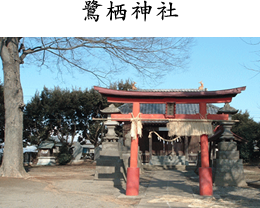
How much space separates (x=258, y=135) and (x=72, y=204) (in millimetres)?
20244

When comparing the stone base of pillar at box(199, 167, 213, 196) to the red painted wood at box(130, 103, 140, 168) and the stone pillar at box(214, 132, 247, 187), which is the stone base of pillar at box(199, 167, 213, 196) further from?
the stone pillar at box(214, 132, 247, 187)

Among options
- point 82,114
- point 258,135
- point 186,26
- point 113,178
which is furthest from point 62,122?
point 186,26

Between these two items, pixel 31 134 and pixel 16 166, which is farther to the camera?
pixel 31 134

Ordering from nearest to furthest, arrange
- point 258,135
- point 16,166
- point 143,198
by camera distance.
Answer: point 143,198
point 16,166
point 258,135

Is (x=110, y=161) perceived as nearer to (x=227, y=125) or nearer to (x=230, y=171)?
(x=230, y=171)

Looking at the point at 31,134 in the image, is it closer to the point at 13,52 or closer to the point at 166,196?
the point at 13,52

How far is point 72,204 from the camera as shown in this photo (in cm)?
695

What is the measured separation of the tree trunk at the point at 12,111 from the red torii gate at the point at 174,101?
483cm

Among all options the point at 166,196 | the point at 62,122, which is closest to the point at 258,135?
the point at 166,196

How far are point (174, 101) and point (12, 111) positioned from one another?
282 inches

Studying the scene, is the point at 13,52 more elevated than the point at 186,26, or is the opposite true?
the point at 13,52

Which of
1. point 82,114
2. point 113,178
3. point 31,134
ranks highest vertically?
point 82,114

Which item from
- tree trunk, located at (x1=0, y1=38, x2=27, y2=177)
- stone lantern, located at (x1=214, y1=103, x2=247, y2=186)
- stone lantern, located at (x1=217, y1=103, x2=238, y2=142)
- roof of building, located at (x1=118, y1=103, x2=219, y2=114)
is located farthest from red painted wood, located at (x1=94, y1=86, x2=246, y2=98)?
roof of building, located at (x1=118, y1=103, x2=219, y2=114)

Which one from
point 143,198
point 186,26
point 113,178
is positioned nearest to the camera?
point 186,26
